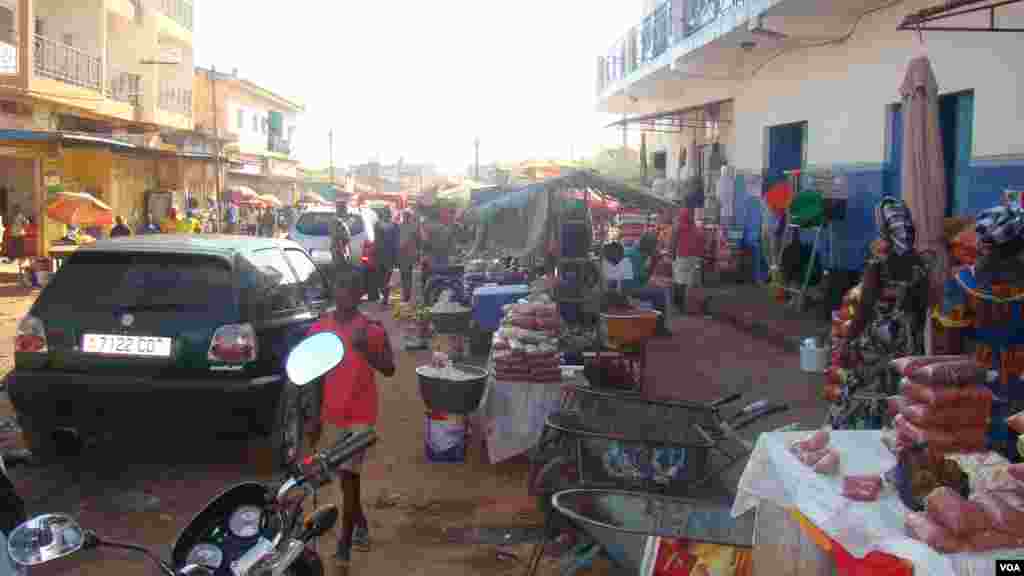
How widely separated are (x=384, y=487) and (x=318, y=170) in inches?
2846

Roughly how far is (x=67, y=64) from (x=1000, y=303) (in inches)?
953

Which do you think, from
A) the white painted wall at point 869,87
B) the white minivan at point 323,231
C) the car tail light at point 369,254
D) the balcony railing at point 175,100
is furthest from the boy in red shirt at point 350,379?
the balcony railing at point 175,100

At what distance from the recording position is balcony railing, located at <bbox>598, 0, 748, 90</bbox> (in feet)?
54.2

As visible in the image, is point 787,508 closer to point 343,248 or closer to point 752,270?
point 343,248

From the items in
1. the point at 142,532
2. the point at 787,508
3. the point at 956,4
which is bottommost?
the point at 142,532

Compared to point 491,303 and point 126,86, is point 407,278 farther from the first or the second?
point 126,86

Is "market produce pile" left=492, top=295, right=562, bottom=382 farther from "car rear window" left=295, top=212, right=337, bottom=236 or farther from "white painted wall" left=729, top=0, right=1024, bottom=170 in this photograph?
"car rear window" left=295, top=212, right=337, bottom=236

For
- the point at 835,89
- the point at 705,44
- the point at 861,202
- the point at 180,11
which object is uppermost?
the point at 180,11

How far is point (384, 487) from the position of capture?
6359mm

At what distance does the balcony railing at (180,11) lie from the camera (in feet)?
109

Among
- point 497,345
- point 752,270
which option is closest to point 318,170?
point 752,270

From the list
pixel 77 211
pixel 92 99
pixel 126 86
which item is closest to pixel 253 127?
pixel 126 86

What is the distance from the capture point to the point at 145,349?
5.84 metres

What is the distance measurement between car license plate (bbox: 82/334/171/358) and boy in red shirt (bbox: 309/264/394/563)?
144cm
